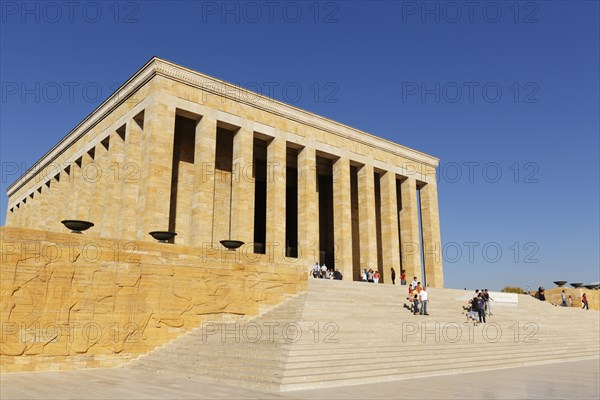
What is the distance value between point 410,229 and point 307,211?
32.2 ft

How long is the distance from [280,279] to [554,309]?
14.9 m

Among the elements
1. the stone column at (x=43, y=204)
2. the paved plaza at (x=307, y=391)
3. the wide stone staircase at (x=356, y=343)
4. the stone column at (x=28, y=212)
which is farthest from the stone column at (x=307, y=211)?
the stone column at (x=28, y=212)

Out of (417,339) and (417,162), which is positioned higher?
(417,162)

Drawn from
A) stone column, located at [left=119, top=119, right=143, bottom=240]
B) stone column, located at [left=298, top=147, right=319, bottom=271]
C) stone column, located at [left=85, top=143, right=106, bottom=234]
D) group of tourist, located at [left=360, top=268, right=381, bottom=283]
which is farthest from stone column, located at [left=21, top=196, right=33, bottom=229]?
group of tourist, located at [left=360, top=268, right=381, bottom=283]

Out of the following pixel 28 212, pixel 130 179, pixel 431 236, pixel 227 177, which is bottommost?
pixel 431 236

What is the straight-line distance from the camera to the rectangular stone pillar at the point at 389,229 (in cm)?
2991

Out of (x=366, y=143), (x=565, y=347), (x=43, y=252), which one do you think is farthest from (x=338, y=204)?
(x=43, y=252)

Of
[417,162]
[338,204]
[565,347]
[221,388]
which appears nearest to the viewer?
[221,388]

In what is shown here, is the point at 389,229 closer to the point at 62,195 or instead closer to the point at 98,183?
the point at 98,183

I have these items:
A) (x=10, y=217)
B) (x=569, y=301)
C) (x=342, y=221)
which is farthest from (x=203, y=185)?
(x=10, y=217)

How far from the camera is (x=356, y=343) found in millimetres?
11281

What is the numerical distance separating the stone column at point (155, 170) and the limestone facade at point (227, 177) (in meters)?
0.05

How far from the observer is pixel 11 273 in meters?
12.0

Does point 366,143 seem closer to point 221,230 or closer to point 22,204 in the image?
point 221,230
